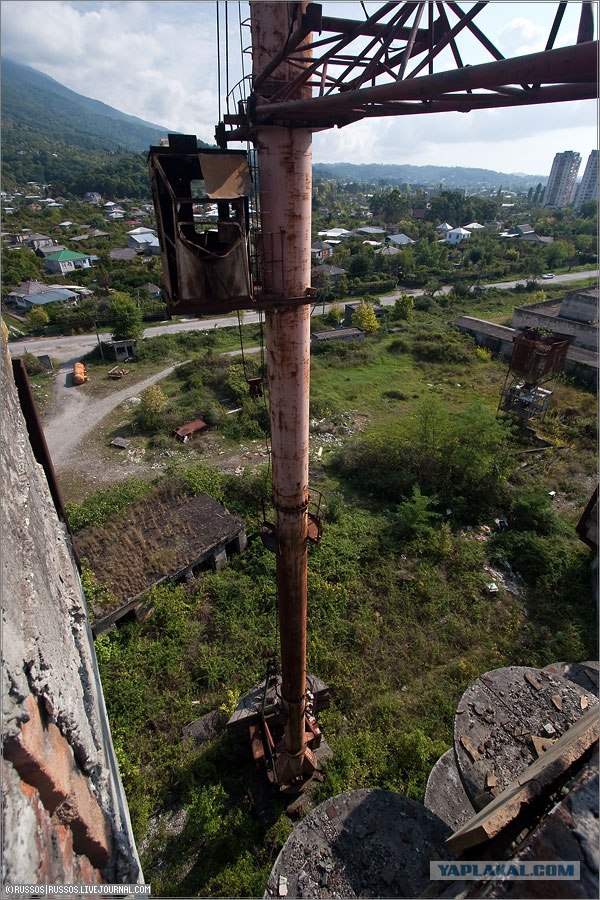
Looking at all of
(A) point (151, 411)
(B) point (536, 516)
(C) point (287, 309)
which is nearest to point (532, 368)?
(B) point (536, 516)

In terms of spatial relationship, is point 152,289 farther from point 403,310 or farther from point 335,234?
point 335,234

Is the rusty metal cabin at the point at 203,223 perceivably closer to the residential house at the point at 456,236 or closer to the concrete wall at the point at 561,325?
the concrete wall at the point at 561,325

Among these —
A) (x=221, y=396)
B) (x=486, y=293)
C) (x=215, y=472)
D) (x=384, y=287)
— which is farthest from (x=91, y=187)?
(x=215, y=472)

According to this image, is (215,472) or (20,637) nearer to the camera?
(20,637)

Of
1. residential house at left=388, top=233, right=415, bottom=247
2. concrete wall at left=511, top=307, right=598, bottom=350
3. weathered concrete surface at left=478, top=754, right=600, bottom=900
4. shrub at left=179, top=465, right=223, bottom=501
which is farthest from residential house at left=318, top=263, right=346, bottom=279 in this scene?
weathered concrete surface at left=478, top=754, right=600, bottom=900

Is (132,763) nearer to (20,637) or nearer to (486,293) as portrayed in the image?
(20,637)

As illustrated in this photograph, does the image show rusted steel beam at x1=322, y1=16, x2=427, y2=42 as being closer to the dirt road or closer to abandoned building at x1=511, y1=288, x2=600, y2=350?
the dirt road
